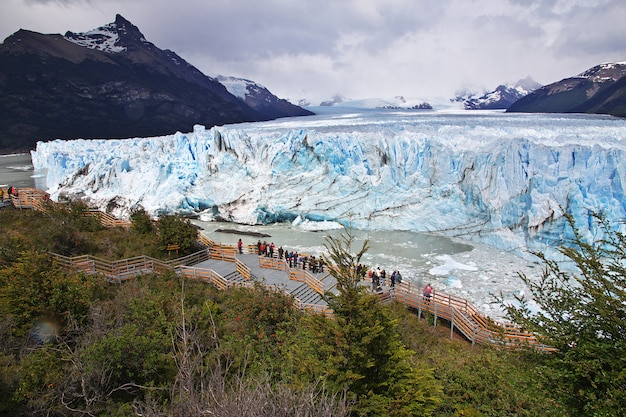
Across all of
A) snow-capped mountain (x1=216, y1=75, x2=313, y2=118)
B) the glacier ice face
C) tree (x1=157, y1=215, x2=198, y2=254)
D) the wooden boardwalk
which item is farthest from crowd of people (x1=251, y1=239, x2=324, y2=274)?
snow-capped mountain (x1=216, y1=75, x2=313, y2=118)

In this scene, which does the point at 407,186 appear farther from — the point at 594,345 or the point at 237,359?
the point at 594,345

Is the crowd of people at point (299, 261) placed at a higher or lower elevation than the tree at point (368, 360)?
lower

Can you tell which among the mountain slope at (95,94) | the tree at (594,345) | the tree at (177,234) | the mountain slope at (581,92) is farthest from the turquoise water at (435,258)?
the mountain slope at (95,94)

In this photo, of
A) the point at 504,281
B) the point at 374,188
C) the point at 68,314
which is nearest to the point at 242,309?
the point at 68,314

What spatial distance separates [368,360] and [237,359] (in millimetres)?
2107

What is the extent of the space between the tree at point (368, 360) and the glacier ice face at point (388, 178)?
421 inches

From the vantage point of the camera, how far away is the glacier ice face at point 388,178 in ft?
42.3

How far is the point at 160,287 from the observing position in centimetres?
823

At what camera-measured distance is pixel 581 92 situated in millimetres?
60531

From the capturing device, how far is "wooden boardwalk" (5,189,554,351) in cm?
792

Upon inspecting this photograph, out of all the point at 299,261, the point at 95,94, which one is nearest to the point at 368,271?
the point at 299,261

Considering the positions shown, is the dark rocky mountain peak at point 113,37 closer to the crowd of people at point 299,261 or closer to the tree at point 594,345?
the crowd of people at point 299,261

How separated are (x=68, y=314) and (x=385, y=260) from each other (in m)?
8.88

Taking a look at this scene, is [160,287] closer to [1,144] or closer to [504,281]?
[504,281]
